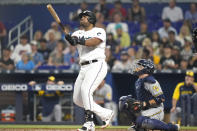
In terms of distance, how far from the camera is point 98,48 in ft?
24.7

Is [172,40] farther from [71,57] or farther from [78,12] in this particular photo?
[78,12]

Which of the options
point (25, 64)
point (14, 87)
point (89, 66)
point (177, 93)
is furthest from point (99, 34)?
point (25, 64)

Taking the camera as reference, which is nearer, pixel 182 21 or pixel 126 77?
pixel 126 77

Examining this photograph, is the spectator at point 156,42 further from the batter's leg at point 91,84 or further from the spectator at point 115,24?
the batter's leg at point 91,84

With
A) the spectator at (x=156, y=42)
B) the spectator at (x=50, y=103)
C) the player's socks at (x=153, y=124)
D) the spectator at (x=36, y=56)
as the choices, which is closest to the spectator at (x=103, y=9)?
the spectator at (x=156, y=42)

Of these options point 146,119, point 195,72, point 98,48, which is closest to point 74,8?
point 195,72

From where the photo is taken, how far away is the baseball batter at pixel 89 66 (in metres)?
7.29

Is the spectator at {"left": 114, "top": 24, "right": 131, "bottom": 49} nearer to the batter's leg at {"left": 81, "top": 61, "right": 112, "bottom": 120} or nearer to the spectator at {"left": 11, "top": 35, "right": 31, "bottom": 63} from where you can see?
the spectator at {"left": 11, "top": 35, "right": 31, "bottom": 63}

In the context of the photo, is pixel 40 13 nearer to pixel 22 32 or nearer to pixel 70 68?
pixel 22 32

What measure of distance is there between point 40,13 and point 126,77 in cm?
490

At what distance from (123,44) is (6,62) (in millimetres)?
3224

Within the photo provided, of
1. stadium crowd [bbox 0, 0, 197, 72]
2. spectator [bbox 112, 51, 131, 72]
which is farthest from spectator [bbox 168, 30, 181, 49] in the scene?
spectator [bbox 112, 51, 131, 72]

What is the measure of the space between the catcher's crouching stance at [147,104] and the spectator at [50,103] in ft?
16.2

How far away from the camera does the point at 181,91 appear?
11.3 meters
